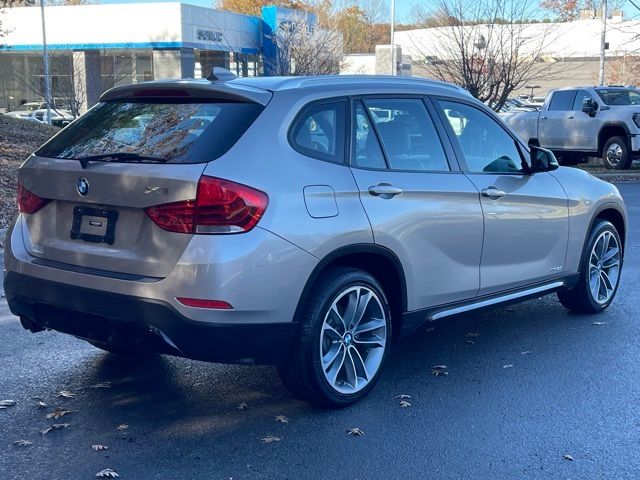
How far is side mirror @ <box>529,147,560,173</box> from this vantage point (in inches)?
248

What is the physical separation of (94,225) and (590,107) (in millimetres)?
17706

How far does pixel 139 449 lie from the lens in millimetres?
4406

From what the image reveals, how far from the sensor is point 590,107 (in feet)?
67.1

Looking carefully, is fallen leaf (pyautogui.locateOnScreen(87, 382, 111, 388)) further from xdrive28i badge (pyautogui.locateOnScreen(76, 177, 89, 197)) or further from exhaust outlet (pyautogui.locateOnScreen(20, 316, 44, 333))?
xdrive28i badge (pyautogui.locateOnScreen(76, 177, 89, 197))

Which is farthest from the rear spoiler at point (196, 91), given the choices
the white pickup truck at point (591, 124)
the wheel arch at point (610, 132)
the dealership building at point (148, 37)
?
the dealership building at point (148, 37)

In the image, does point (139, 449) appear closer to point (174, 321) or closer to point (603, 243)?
point (174, 321)

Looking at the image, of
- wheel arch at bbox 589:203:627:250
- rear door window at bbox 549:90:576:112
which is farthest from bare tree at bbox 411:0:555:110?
wheel arch at bbox 589:203:627:250

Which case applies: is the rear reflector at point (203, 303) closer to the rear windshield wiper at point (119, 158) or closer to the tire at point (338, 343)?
the tire at point (338, 343)

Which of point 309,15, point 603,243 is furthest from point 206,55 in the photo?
point 603,243

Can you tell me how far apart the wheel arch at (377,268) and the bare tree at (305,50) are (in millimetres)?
23228

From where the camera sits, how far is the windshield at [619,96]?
67.3 ft

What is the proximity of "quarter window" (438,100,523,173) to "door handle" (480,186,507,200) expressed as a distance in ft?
0.52

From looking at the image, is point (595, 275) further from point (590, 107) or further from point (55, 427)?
point (590, 107)

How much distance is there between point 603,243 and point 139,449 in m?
4.36
